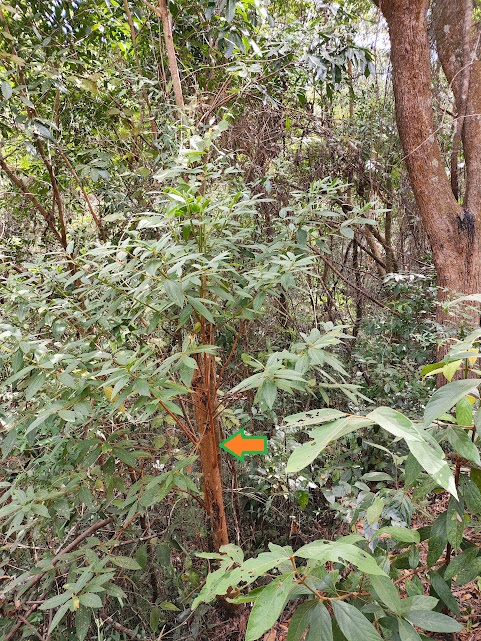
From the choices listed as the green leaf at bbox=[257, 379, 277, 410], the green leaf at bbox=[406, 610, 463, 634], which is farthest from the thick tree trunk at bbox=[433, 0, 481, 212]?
the green leaf at bbox=[406, 610, 463, 634]

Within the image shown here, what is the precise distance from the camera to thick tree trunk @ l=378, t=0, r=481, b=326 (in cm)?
325

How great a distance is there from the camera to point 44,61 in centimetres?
230

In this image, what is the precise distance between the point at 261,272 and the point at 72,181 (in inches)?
83.4

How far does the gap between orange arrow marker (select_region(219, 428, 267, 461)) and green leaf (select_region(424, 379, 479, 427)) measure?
46.3 inches

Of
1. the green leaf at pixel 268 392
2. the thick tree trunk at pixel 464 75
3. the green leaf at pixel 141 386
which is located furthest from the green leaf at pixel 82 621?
the thick tree trunk at pixel 464 75

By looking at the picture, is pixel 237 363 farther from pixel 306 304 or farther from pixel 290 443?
pixel 306 304

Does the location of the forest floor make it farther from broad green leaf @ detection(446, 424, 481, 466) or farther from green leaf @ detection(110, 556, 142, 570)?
broad green leaf @ detection(446, 424, 481, 466)

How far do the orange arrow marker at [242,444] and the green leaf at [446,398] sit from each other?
1.18 meters

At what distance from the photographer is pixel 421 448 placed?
1.98 ft

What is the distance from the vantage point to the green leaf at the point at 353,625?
28.2 inches

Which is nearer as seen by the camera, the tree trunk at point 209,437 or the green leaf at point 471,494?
the green leaf at point 471,494

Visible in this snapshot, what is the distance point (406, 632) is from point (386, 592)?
0.07m

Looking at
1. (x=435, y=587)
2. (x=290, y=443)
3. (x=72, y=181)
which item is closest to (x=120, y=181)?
(x=72, y=181)

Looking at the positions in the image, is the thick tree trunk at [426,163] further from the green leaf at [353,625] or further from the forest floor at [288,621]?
the green leaf at [353,625]
